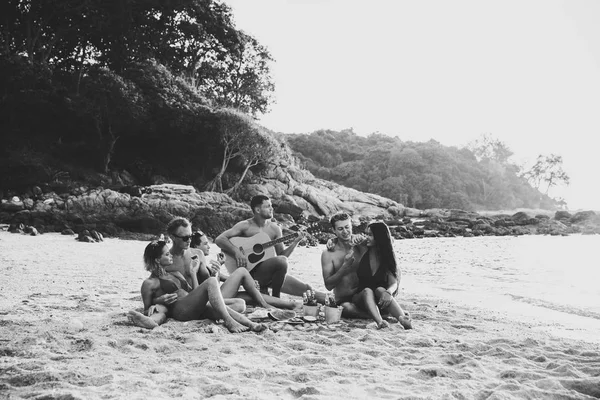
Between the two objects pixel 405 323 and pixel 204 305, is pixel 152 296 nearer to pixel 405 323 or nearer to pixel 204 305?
pixel 204 305

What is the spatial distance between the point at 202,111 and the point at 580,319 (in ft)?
76.6

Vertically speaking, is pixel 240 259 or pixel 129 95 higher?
pixel 129 95

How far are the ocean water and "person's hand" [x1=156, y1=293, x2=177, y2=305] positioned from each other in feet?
13.1

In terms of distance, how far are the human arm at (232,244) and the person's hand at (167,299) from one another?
1.25m

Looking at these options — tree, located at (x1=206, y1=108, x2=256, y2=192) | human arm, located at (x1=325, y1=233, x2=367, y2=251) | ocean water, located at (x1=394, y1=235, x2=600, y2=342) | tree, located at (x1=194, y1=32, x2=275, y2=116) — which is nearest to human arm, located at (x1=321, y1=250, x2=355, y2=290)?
human arm, located at (x1=325, y1=233, x2=367, y2=251)

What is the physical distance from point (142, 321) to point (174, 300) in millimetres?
456

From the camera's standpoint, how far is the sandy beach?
10.5 ft

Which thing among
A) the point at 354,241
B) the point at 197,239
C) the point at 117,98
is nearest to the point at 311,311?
the point at 354,241

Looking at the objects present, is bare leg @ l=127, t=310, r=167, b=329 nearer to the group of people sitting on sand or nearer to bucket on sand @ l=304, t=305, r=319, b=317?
the group of people sitting on sand

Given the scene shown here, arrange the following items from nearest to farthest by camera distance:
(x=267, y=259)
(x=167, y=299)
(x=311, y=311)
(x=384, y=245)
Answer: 1. (x=167, y=299)
2. (x=384, y=245)
3. (x=311, y=311)
4. (x=267, y=259)

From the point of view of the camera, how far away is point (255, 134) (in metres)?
27.3

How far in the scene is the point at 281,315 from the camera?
533cm

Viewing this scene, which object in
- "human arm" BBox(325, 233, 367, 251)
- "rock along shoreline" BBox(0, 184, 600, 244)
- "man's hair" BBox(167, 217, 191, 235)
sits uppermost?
"human arm" BBox(325, 233, 367, 251)

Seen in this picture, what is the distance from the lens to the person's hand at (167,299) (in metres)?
5.03
